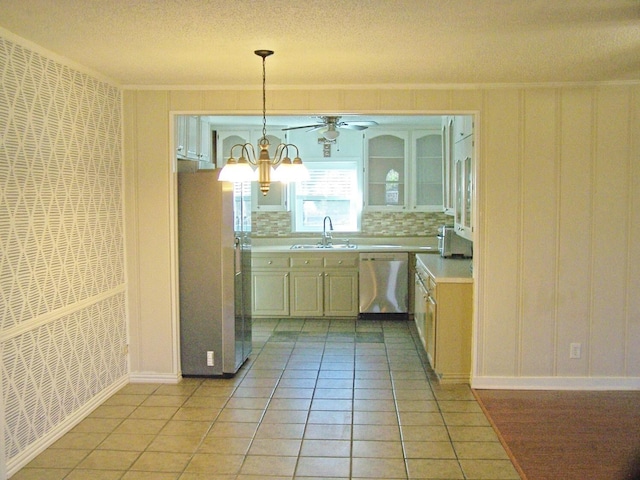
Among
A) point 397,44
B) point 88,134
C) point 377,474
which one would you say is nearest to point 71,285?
point 88,134

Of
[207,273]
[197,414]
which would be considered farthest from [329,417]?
[207,273]

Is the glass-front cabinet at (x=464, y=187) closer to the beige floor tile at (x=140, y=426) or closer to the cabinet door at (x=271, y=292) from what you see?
the cabinet door at (x=271, y=292)

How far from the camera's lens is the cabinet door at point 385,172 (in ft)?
25.4

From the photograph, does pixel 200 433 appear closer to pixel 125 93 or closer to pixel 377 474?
pixel 377 474

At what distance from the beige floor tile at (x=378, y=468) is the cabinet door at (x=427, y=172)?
4628 mm

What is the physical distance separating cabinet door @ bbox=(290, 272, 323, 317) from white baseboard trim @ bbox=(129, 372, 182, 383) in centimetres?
255

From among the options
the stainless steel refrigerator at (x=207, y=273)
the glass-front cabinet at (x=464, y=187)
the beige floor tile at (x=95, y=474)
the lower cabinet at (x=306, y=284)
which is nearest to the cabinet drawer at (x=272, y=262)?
the lower cabinet at (x=306, y=284)

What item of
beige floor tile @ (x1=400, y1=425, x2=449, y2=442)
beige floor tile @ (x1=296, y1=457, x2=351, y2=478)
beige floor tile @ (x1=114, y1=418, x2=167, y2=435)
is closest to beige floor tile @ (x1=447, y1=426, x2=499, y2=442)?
beige floor tile @ (x1=400, y1=425, x2=449, y2=442)

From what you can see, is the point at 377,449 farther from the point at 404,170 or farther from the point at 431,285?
the point at 404,170

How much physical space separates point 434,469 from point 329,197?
5.06 m

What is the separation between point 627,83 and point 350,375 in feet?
10.1

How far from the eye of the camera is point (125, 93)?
15.7 feet

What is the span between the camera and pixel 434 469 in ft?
11.0

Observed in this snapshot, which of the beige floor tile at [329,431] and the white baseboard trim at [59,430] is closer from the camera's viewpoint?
the white baseboard trim at [59,430]
